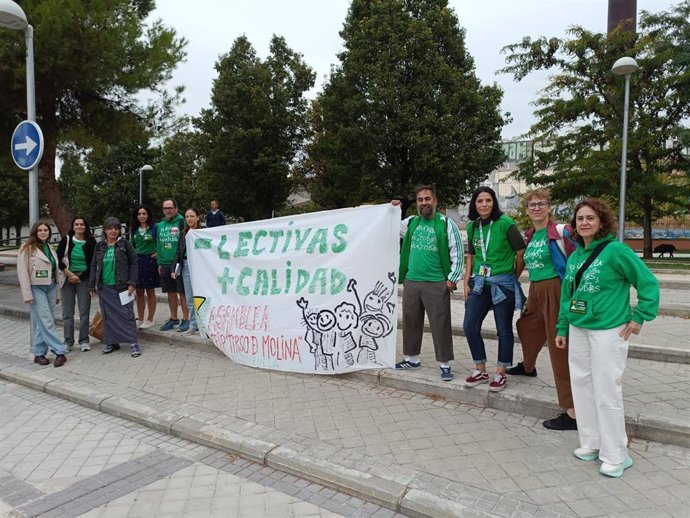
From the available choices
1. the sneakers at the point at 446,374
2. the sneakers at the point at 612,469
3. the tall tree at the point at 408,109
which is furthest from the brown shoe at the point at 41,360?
the tall tree at the point at 408,109

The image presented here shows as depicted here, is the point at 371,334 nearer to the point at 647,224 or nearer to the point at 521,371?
the point at 521,371

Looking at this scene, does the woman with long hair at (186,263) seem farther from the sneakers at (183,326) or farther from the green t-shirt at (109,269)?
the green t-shirt at (109,269)

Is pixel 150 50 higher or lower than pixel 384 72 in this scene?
lower

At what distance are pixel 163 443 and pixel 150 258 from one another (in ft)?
12.3

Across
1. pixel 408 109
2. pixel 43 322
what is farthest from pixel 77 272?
pixel 408 109

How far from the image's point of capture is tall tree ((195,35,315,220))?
2150cm

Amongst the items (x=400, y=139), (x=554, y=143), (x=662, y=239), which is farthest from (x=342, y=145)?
(x=662, y=239)

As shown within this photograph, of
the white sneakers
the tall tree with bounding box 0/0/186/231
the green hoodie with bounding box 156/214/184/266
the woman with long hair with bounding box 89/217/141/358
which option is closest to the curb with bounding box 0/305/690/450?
the woman with long hair with bounding box 89/217/141/358

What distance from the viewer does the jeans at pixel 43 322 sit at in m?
6.05

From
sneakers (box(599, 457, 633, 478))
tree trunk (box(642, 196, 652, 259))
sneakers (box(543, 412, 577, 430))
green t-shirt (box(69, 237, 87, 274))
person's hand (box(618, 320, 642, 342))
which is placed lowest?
sneakers (box(599, 457, 633, 478))

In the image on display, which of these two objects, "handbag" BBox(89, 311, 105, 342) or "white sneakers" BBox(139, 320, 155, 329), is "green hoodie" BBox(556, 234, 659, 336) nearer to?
"handbag" BBox(89, 311, 105, 342)

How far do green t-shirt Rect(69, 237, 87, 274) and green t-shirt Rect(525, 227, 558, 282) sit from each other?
5621 mm

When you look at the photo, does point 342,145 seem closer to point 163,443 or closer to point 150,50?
point 150,50

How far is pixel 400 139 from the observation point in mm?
17734
